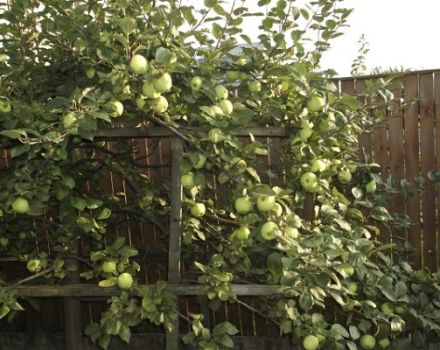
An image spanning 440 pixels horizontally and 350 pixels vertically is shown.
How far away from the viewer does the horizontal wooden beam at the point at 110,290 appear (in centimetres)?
214

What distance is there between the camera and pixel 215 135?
1.88 meters

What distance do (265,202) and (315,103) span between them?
0.52m

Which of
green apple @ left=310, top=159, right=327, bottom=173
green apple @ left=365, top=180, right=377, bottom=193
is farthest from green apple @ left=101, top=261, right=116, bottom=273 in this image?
green apple @ left=365, top=180, right=377, bottom=193

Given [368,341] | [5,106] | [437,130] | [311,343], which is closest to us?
[5,106]

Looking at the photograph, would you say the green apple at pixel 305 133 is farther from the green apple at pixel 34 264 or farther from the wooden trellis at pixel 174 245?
the green apple at pixel 34 264

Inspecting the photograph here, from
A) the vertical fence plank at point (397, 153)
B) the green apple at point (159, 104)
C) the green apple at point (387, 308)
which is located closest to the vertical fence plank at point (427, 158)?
the vertical fence plank at point (397, 153)

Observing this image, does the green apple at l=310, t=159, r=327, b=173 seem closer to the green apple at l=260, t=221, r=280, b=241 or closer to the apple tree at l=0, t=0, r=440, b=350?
the apple tree at l=0, t=0, r=440, b=350

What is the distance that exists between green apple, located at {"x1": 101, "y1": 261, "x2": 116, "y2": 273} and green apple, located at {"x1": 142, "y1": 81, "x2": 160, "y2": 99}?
0.76 metres

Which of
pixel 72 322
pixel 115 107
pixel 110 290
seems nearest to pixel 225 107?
pixel 115 107

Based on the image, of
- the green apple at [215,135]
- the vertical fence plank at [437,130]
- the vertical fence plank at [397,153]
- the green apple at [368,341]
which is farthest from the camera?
the vertical fence plank at [397,153]

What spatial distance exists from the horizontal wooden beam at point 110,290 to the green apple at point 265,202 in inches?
14.7

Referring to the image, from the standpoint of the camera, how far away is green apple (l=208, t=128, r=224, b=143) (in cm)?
188

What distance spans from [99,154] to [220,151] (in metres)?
1.63

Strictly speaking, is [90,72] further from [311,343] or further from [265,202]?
[311,343]
